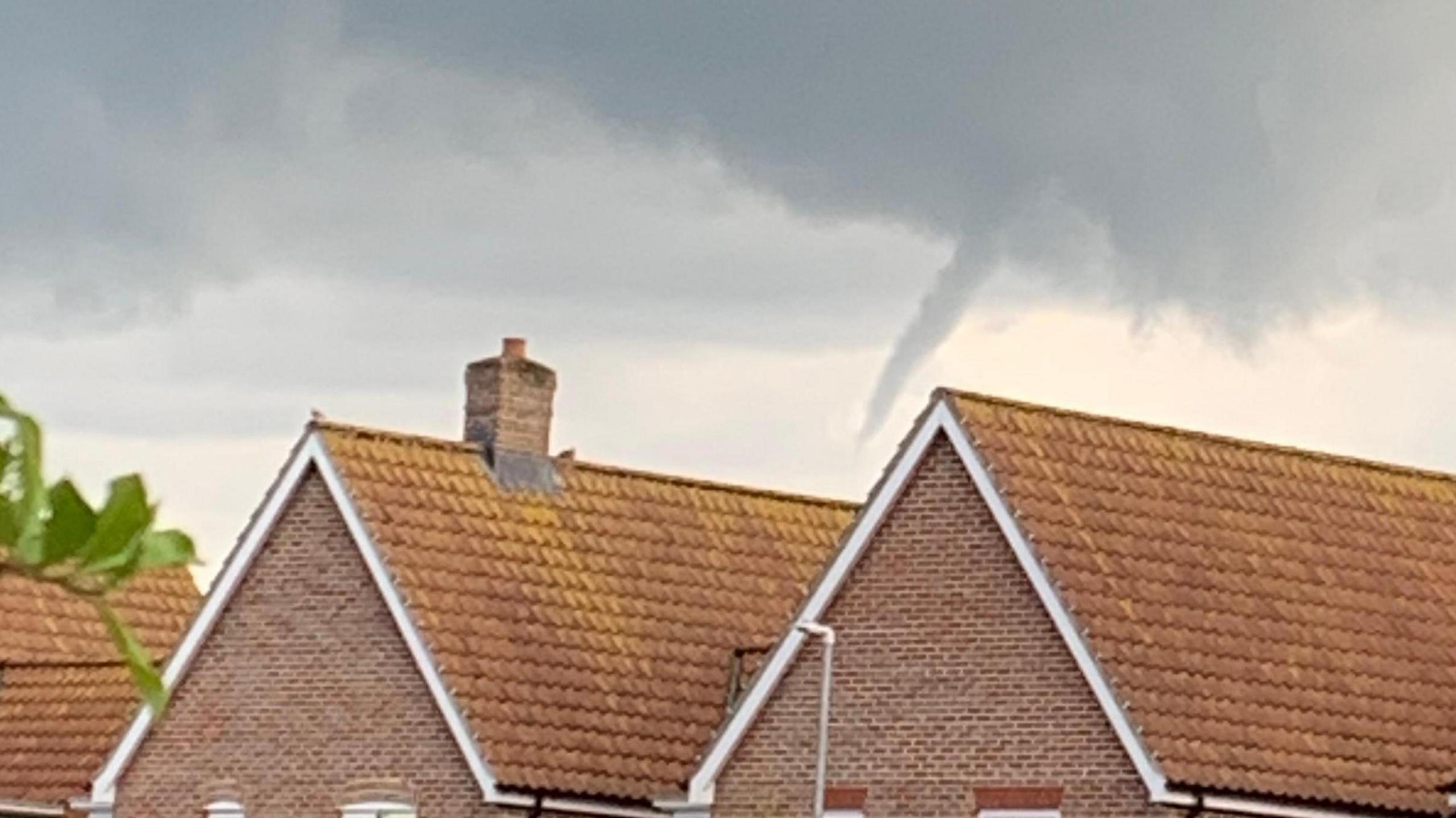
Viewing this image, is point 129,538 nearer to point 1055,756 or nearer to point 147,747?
point 1055,756

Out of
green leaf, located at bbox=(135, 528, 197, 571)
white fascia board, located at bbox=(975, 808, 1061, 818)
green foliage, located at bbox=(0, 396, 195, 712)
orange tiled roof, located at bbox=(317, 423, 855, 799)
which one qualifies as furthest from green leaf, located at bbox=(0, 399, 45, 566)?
orange tiled roof, located at bbox=(317, 423, 855, 799)

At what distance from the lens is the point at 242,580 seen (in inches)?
1658

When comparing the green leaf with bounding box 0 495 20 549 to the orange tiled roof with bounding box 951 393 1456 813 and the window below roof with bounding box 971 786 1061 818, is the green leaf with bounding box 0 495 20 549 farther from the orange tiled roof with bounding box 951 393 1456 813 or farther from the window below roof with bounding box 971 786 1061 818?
the window below roof with bounding box 971 786 1061 818

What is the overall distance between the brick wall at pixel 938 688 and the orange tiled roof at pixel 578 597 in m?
3.09

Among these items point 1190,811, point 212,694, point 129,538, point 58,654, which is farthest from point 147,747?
point 129,538

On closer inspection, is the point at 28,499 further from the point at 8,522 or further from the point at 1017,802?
the point at 1017,802

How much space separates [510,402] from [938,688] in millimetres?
9982

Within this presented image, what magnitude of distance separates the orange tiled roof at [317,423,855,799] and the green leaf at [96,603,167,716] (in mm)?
34370

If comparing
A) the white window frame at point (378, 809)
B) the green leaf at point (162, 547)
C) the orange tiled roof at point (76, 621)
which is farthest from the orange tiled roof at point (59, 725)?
the green leaf at point (162, 547)

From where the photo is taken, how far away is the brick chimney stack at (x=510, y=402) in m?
43.0

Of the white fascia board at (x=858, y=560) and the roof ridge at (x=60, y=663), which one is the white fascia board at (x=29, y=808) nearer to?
the roof ridge at (x=60, y=663)

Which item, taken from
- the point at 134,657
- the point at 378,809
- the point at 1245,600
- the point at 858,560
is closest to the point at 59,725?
the point at 378,809

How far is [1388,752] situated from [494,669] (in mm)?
10426

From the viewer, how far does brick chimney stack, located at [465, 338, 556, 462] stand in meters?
43.0
